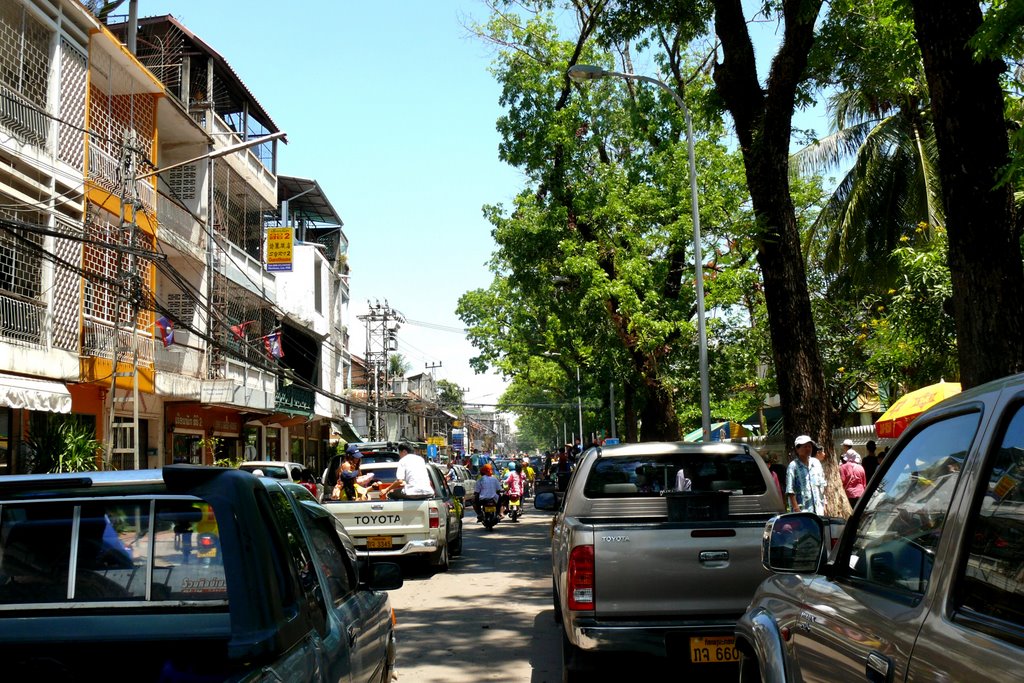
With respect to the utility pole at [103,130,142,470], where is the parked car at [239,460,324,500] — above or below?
Answer: below

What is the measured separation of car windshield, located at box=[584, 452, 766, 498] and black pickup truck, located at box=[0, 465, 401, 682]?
410cm

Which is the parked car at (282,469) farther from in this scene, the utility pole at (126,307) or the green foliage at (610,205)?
the green foliage at (610,205)

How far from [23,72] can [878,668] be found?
754 inches

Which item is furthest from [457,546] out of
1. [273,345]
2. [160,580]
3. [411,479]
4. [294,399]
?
[294,399]

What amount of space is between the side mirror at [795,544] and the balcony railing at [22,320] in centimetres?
1593

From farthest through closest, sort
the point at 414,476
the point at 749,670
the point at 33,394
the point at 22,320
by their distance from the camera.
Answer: the point at 22,320
the point at 33,394
the point at 414,476
the point at 749,670

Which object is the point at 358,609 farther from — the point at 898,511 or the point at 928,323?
the point at 928,323

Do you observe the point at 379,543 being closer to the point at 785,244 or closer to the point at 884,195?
the point at 785,244

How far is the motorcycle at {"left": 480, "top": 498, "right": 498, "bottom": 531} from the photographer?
2388 cm

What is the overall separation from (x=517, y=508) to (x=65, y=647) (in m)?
24.1

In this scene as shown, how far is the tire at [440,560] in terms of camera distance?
1466 centimetres

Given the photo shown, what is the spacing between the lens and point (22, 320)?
17531 mm

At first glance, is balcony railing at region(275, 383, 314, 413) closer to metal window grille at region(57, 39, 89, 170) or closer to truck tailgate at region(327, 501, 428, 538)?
metal window grille at region(57, 39, 89, 170)

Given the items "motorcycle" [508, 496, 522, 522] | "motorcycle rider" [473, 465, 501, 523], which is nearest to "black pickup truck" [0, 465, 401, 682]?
"motorcycle rider" [473, 465, 501, 523]
